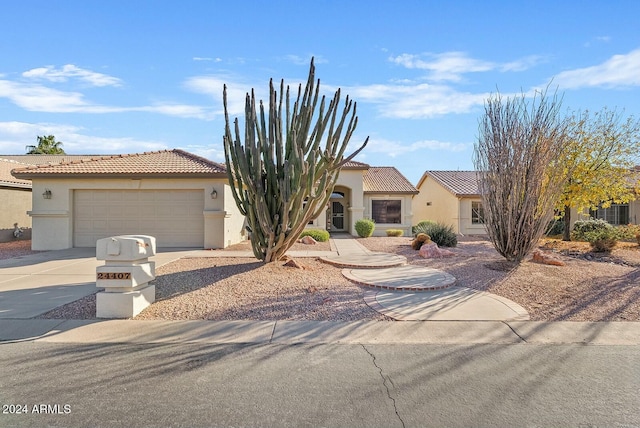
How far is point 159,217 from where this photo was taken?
14555mm

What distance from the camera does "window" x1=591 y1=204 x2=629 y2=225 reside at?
23.1 m

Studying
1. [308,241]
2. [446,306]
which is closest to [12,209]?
[308,241]

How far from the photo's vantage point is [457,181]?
26.2 metres

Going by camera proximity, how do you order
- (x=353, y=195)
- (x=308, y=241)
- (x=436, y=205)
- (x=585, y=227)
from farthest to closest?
(x=436, y=205) < (x=353, y=195) < (x=585, y=227) < (x=308, y=241)

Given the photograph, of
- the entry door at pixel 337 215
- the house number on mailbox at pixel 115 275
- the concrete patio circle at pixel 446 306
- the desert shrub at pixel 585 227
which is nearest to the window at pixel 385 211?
the entry door at pixel 337 215

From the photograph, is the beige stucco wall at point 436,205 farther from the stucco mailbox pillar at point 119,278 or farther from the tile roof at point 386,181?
the stucco mailbox pillar at point 119,278

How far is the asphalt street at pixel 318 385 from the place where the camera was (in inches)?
126

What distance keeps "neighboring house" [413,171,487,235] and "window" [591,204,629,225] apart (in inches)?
298

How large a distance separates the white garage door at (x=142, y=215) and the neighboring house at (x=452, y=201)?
1392 cm

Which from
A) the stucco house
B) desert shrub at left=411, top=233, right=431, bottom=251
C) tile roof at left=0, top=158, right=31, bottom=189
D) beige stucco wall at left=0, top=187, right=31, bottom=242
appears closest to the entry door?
the stucco house

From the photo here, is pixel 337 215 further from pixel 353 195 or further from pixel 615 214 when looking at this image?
pixel 615 214

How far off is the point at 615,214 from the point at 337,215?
59.0 ft

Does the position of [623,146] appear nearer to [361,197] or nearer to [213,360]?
[361,197]

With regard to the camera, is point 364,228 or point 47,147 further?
point 47,147
